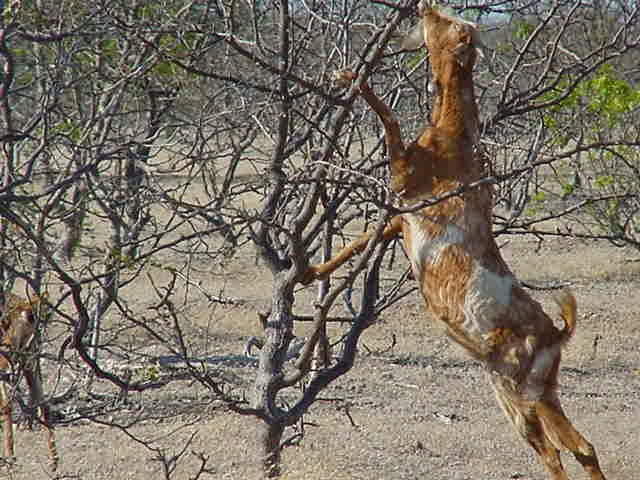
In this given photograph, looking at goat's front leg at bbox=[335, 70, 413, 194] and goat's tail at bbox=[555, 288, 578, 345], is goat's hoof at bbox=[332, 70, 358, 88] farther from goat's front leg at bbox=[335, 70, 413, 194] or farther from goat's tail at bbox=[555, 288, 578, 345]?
goat's tail at bbox=[555, 288, 578, 345]

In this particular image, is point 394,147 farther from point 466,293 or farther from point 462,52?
point 466,293

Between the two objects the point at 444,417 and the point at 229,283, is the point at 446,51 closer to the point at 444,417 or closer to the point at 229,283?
the point at 444,417

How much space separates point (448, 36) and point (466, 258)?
34.9 inches

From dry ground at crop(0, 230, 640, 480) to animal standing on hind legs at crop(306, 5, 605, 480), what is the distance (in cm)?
153

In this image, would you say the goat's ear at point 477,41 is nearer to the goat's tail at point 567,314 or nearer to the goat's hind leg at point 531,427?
the goat's tail at point 567,314

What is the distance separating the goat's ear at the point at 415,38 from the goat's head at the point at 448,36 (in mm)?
66

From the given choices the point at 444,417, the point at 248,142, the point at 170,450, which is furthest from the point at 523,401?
the point at 444,417

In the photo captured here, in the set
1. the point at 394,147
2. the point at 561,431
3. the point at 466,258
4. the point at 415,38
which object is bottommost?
the point at 561,431

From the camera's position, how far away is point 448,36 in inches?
155

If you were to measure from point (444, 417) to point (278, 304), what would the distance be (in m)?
3.95

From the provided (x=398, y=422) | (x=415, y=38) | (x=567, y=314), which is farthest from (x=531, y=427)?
(x=398, y=422)

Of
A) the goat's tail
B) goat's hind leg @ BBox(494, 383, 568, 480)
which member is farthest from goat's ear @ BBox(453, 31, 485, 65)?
goat's hind leg @ BBox(494, 383, 568, 480)

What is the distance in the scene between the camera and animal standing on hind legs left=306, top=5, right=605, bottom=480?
3914 mm

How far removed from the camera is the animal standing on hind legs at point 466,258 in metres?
3.91
